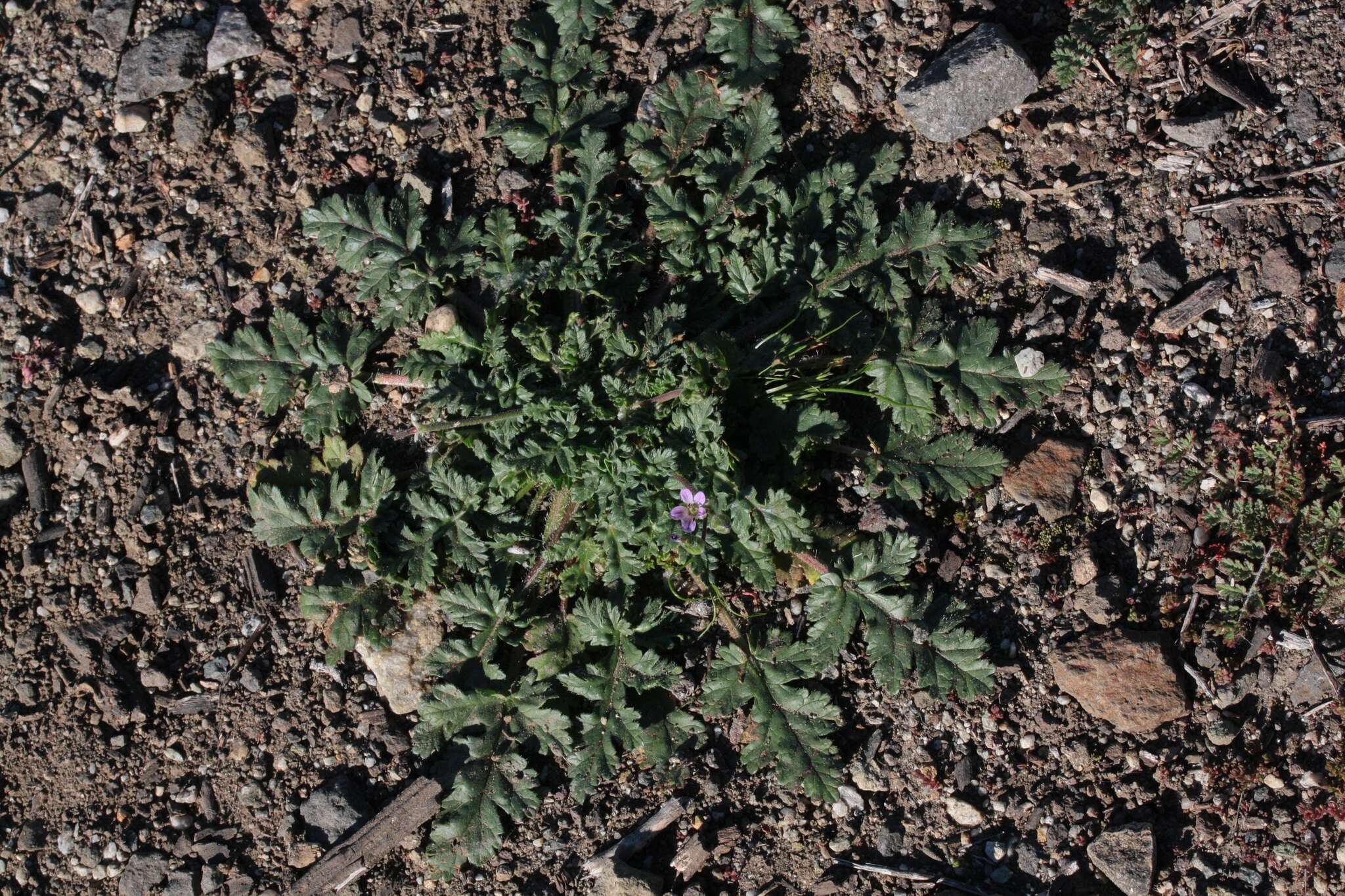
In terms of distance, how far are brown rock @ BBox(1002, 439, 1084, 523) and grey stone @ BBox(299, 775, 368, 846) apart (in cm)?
400

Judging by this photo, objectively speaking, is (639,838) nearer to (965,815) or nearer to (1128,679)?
(965,815)

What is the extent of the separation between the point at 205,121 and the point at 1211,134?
6.10 m

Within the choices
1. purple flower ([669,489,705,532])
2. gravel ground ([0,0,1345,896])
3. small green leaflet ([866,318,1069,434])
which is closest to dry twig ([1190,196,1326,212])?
gravel ground ([0,0,1345,896])

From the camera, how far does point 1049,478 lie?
569cm

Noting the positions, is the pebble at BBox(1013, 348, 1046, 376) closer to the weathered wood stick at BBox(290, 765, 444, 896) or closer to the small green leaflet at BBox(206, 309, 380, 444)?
the small green leaflet at BBox(206, 309, 380, 444)

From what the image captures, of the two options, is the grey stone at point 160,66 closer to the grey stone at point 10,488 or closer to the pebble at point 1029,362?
the grey stone at point 10,488

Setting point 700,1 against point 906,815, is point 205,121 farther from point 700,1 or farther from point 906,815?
point 906,815

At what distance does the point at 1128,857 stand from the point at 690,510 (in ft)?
8.99

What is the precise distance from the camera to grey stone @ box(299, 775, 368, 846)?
5828 mm

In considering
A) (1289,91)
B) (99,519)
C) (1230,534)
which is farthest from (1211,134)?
(99,519)

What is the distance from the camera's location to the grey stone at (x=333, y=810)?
229 inches

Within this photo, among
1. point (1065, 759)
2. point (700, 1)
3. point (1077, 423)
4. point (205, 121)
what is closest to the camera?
point (1065, 759)

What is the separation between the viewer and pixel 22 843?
6.09m

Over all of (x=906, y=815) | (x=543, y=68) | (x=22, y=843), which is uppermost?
(x=543, y=68)
